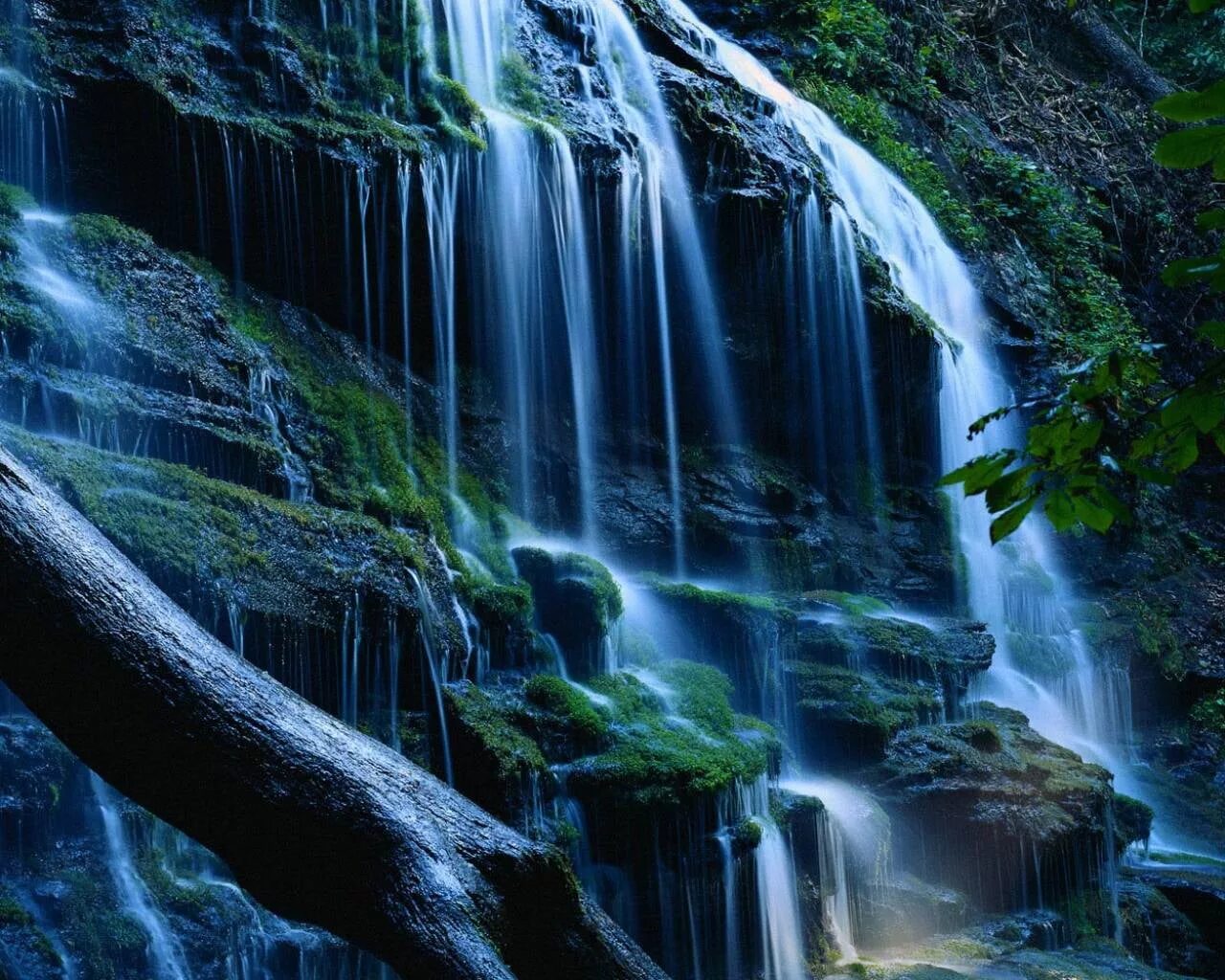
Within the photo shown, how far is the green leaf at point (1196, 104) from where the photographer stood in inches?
77.2

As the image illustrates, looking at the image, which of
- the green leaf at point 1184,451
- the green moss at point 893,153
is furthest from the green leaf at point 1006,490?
the green moss at point 893,153

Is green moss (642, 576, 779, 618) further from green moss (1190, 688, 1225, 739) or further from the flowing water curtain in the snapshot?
green moss (1190, 688, 1225, 739)

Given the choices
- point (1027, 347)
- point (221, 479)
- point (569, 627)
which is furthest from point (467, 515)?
point (1027, 347)

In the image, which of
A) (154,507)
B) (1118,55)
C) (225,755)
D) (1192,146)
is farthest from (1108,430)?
(1118,55)

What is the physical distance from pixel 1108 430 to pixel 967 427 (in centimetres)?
1113

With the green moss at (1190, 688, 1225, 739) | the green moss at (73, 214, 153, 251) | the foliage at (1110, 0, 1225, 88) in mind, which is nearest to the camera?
the green moss at (73, 214, 153, 251)

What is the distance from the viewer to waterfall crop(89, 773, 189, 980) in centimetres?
557

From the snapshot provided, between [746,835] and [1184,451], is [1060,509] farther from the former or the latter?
[746,835]

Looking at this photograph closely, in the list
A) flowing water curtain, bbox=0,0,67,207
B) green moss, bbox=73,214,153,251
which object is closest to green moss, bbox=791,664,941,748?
green moss, bbox=73,214,153,251

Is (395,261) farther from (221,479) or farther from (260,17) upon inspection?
(221,479)

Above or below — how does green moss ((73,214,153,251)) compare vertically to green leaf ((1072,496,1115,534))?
above

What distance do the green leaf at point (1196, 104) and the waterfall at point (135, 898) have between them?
17.5 feet

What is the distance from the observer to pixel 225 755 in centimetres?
226

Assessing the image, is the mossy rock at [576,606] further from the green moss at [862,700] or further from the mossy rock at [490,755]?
the green moss at [862,700]
